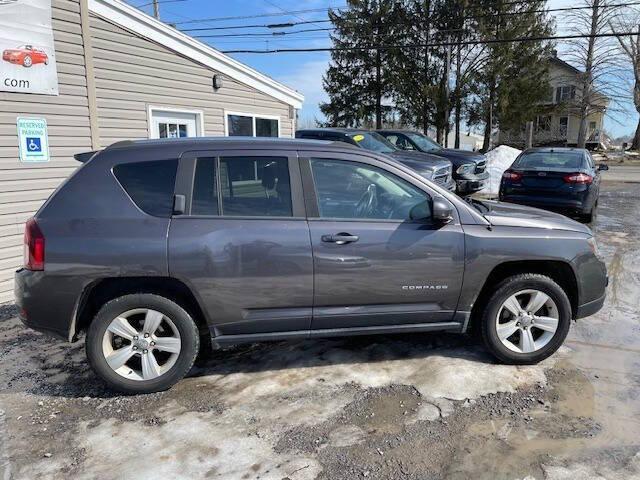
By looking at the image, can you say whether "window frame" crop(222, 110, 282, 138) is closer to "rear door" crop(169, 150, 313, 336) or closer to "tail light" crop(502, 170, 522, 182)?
"tail light" crop(502, 170, 522, 182)

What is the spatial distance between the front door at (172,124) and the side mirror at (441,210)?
A: 5.91m

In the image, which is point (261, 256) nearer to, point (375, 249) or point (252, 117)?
point (375, 249)

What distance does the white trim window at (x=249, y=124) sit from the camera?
987 centimetres

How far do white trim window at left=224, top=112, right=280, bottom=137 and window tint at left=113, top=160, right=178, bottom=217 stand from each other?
6.14 meters

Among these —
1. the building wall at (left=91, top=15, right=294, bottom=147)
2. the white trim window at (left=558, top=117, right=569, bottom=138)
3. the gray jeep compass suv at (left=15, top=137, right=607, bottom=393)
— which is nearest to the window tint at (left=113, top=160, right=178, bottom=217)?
the gray jeep compass suv at (left=15, top=137, right=607, bottom=393)

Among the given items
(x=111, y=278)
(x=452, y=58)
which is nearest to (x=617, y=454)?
(x=111, y=278)

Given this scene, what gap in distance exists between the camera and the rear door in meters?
3.43

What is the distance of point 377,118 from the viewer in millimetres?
35938

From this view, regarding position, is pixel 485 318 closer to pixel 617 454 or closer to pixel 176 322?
pixel 617 454

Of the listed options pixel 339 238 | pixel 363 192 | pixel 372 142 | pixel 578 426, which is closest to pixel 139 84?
pixel 372 142

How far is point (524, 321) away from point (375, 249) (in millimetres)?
1373

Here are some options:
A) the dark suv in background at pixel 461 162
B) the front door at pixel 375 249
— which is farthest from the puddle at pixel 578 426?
the dark suv in background at pixel 461 162

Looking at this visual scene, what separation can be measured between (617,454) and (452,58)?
34.0 meters

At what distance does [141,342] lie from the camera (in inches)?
138
